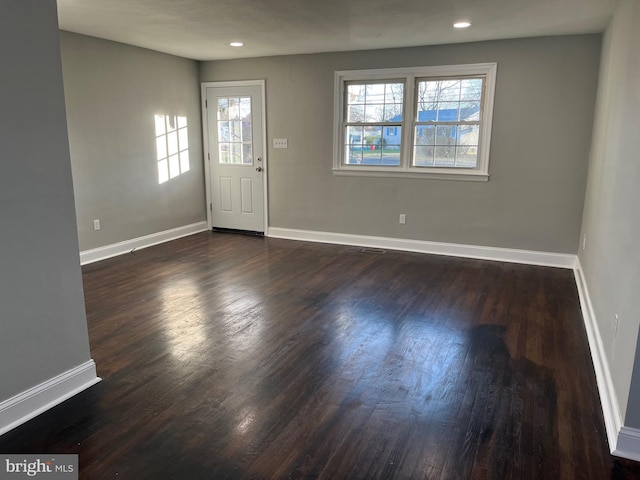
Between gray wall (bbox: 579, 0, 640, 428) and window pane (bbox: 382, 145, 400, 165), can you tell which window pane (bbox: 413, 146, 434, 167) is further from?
gray wall (bbox: 579, 0, 640, 428)

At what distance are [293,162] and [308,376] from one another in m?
3.97

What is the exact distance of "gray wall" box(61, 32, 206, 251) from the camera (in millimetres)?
4809

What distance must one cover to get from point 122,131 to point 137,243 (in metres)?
1.36

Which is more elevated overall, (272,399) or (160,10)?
(160,10)

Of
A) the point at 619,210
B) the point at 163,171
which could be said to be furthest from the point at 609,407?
the point at 163,171

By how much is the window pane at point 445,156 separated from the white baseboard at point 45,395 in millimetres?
4232

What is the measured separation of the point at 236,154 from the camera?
6.50m

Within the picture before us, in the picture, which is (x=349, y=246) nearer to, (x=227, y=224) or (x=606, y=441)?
(x=227, y=224)

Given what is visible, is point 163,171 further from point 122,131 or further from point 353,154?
point 353,154

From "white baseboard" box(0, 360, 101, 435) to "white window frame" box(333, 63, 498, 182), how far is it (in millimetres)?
4042

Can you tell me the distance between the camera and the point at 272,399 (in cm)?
242

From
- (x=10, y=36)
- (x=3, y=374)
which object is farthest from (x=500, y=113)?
(x=3, y=374)

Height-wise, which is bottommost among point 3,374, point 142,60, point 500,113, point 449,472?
point 449,472

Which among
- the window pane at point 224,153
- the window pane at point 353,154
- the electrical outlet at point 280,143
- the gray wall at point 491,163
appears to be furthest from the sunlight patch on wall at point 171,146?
the window pane at point 353,154
